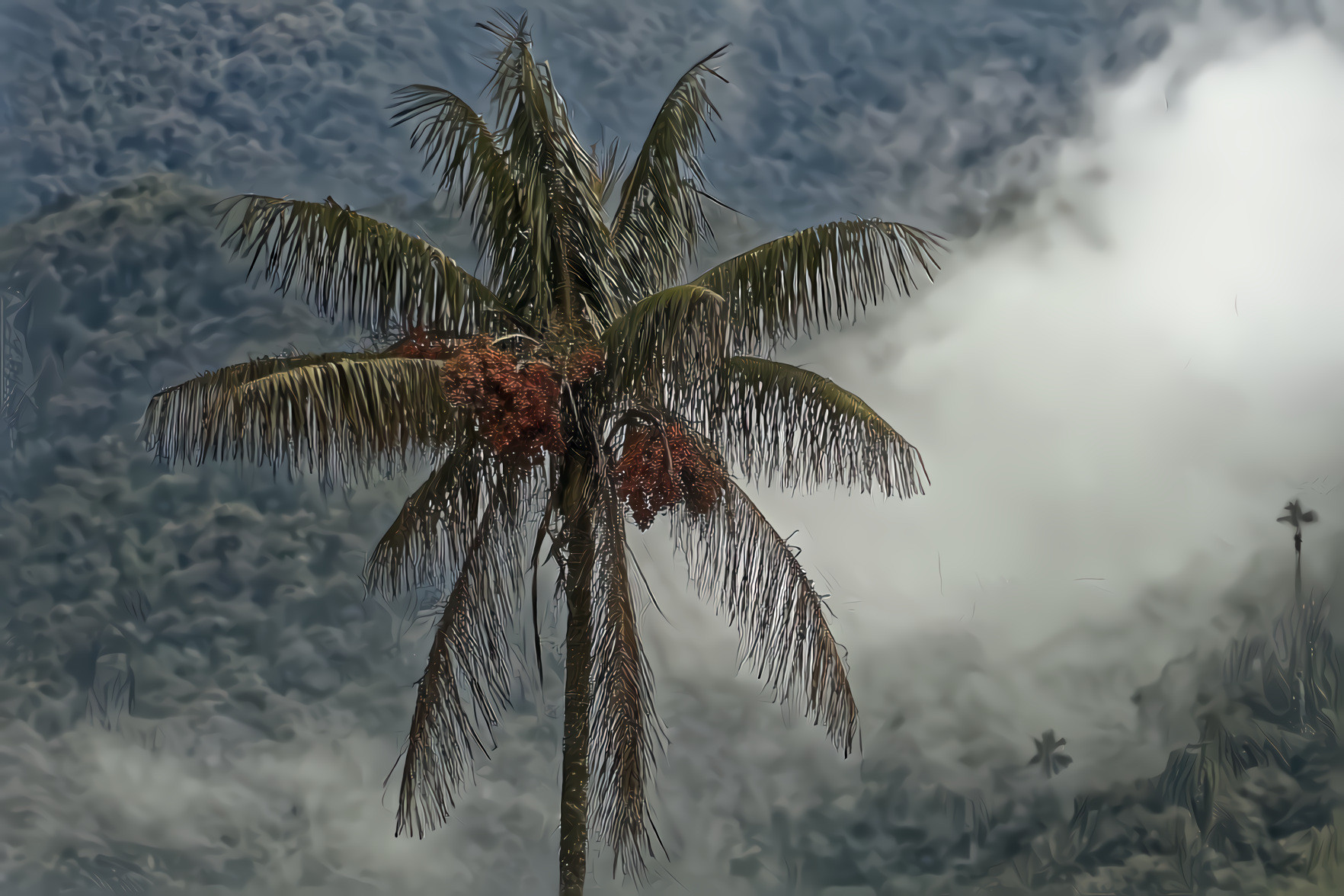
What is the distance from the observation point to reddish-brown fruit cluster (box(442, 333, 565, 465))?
4.95m

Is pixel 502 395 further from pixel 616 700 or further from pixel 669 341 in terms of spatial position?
pixel 616 700

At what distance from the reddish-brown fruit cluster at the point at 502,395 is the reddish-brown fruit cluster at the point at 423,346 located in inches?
10.6

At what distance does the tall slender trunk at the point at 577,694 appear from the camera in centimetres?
579

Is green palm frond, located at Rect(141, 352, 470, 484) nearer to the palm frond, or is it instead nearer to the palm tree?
the palm tree

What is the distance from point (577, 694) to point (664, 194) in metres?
2.73

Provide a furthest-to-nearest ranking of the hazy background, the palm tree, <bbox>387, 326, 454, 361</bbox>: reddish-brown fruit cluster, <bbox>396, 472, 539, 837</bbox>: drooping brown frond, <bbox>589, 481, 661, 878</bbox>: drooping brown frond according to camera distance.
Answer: the hazy background
<bbox>396, 472, 539, 837</bbox>: drooping brown frond
<bbox>589, 481, 661, 878</bbox>: drooping brown frond
<bbox>387, 326, 454, 361</bbox>: reddish-brown fruit cluster
the palm tree

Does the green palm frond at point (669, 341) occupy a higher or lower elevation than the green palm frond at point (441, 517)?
higher

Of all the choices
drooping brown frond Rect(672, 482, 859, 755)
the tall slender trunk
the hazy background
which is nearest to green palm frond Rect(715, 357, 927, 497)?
drooping brown frond Rect(672, 482, 859, 755)

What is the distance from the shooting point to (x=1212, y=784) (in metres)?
7.70

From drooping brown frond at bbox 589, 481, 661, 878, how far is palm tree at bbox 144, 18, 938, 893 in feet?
0.04

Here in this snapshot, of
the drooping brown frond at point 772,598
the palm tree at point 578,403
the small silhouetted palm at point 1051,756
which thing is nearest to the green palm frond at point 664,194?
the palm tree at point 578,403

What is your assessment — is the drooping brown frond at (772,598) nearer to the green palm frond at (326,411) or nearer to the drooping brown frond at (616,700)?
the drooping brown frond at (616,700)

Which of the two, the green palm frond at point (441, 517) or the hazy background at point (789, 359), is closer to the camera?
the green palm frond at point (441, 517)

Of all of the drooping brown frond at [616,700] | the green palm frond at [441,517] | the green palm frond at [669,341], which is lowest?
the drooping brown frond at [616,700]
